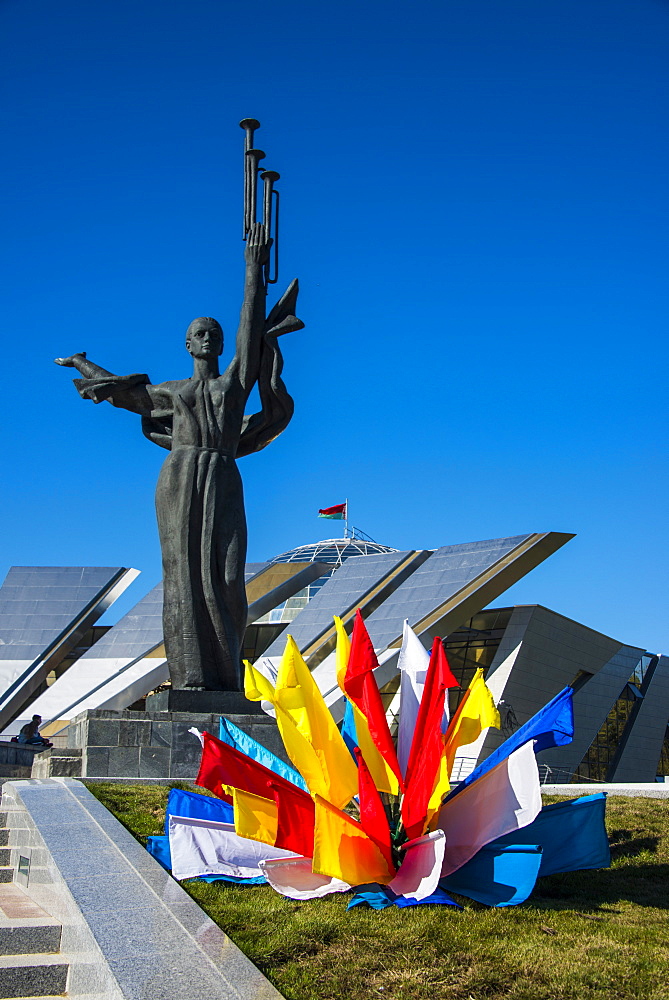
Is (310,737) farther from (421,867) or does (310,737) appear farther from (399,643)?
(399,643)

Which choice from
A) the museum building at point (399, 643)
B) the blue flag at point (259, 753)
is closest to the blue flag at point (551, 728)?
the blue flag at point (259, 753)

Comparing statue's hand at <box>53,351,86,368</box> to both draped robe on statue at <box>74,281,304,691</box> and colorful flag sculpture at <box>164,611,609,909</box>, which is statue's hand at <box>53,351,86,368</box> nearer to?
draped robe on statue at <box>74,281,304,691</box>

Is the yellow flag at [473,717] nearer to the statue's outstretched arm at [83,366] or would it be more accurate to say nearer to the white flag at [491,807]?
the white flag at [491,807]

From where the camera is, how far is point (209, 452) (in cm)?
915

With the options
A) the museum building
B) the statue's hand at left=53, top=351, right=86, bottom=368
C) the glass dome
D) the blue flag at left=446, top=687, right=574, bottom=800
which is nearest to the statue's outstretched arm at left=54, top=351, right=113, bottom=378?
the statue's hand at left=53, top=351, right=86, bottom=368

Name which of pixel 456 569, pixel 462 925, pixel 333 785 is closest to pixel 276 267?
pixel 333 785

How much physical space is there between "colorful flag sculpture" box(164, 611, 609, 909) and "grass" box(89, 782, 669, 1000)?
0.12 m

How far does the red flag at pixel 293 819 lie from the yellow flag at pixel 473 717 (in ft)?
2.10

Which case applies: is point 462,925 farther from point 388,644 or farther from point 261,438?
point 388,644

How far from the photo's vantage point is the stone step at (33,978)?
139 inches

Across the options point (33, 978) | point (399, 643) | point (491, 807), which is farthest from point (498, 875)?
point (399, 643)

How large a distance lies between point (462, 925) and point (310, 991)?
0.88 metres

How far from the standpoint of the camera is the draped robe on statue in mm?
8875

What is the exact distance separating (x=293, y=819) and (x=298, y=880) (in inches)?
12.3
